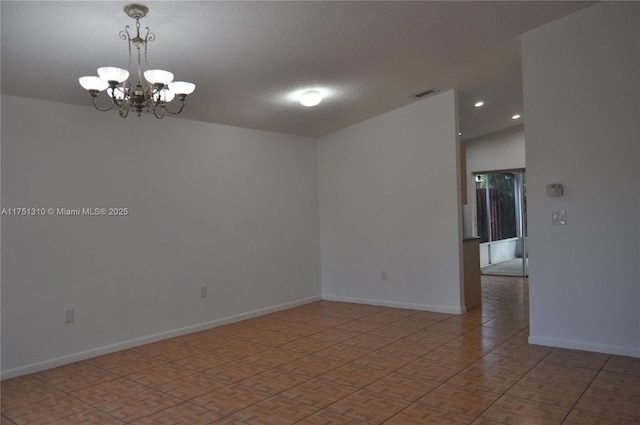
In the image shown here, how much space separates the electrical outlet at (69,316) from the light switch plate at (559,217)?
4439mm

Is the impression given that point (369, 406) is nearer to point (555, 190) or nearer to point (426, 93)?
point (555, 190)

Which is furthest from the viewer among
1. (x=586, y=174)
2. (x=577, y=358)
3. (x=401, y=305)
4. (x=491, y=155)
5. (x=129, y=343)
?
(x=491, y=155)

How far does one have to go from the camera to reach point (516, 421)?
2.58 meters

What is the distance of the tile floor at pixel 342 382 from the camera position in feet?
9.10

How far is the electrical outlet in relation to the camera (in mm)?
4009

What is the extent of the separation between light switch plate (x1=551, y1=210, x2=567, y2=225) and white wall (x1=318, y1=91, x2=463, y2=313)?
1.45 meters

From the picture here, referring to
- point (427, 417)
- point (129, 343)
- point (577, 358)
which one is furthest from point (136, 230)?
point (577, 358)

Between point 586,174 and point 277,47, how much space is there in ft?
9.26

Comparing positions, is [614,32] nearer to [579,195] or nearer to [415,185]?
[579,195]

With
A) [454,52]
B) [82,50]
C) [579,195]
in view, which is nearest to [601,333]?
[579,195]

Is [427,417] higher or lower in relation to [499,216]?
lower

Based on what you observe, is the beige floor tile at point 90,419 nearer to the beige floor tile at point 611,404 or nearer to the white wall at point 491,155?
the beige floor tile at point 611,404

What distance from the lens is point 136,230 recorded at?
180 inches

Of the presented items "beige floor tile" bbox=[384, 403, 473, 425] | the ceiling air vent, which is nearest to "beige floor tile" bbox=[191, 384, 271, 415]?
"beige floor tile" bbox=[384, 403, 473, 425]
